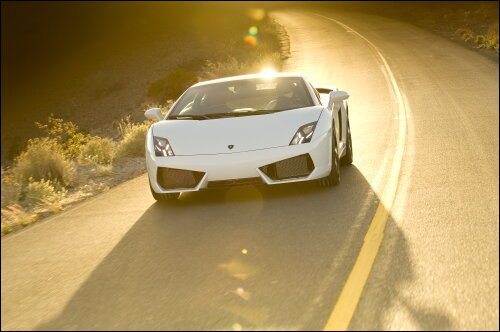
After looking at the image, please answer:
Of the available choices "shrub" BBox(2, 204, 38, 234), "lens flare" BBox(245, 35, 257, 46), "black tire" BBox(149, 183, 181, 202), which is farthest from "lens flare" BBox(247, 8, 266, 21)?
"black tire" BBox(149, 183, 181, 202)

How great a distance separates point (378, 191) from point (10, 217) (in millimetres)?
4224

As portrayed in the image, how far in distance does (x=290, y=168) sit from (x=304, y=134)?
0.45m

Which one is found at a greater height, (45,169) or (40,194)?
(40,194)

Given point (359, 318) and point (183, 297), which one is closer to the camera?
point (359, 318)

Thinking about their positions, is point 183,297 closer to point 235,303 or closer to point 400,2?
point 235,303

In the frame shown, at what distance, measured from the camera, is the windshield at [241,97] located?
9.63 meters

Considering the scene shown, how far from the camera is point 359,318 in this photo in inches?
188

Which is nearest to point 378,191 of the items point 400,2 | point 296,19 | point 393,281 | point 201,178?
point 201,178

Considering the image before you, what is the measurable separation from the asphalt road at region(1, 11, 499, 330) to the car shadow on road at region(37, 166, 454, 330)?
0.01 m

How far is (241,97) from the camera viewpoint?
33.2 feet

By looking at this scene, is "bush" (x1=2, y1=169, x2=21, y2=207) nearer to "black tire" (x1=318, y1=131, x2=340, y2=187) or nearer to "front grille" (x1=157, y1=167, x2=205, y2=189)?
"front grille" (x1=157, y1=167, x2=205, y2=189)

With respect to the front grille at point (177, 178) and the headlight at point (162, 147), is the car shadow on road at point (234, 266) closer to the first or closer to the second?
the front grille at point (177, 178)

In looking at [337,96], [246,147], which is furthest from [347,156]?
[246,147]

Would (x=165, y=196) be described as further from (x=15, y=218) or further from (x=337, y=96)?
(x=337, y=96)
